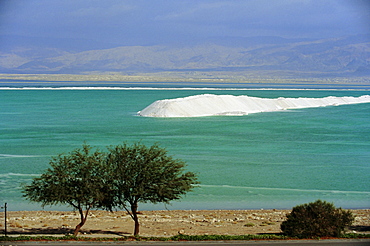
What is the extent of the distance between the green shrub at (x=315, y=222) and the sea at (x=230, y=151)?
3.76 metres

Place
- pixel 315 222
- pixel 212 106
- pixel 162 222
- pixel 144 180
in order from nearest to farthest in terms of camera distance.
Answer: pixel 315 222 < pixel 144 180 < pixel 162 222 < pixel 212 106

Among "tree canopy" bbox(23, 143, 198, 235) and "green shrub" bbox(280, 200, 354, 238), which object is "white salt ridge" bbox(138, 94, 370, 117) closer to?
"tree canopy" bbox(23, 143, 198, 235)

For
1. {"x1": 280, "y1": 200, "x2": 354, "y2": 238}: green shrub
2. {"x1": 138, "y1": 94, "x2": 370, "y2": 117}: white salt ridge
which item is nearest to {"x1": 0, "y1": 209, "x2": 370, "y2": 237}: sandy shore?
{"x1": 280, "y1": 200, "x2": 354, "y2": 238}: green shrub

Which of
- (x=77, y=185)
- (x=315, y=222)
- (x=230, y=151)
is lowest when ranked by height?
(x=315, y=222)

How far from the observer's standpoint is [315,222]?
13.1m

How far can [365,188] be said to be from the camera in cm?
2194

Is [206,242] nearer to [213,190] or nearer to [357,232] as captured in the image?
[357,232]

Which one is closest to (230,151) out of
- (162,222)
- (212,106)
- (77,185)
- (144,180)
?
(162,222)

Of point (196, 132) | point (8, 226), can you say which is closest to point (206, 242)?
point (8, 226)

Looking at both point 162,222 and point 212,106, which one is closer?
point 162,222

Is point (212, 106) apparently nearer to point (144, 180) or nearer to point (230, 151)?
point (230, 151)

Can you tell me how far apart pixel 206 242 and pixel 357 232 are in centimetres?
428

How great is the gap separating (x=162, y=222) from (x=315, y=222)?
4730 millimetres

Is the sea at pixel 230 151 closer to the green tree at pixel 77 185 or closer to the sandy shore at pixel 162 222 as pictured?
the sandy shore at pixel 162 222
